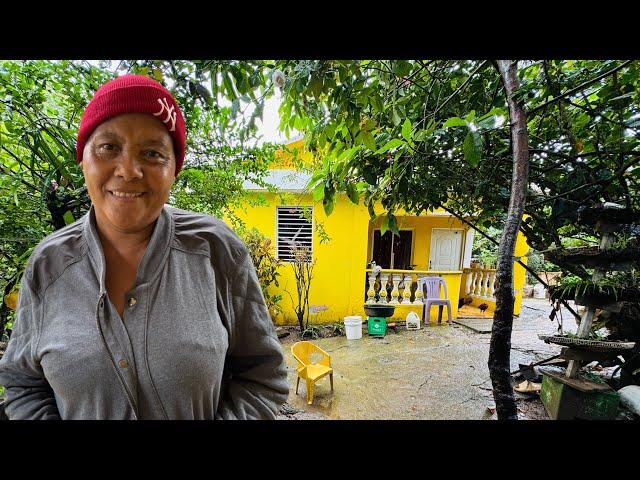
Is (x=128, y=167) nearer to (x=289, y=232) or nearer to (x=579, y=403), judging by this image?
(x=579, y=403)

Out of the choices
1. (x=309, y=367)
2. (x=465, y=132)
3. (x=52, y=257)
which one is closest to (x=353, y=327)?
(x=309, y=367)

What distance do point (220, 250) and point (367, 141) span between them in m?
0.99

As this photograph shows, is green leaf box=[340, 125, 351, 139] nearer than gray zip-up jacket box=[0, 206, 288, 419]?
No

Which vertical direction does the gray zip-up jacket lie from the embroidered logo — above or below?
below

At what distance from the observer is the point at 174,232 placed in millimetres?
875

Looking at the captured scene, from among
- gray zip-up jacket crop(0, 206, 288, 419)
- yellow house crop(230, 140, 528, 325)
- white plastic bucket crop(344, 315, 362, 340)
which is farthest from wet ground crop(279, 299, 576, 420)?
gray zip-up jacket crop(0, 206, 288, 419)

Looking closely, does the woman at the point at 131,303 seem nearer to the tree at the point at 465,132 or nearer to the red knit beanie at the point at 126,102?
the red knit beanie at the point at 126,102

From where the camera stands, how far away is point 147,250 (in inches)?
31.9

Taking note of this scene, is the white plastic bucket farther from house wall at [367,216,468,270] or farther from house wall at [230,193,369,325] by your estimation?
house wall at [367,216,468,270]

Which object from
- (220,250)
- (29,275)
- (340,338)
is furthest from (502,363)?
(340,338)

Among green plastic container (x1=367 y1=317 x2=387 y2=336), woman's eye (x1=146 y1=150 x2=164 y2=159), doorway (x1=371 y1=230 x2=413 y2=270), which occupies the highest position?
woman's eye (x1=146 y1=150 x2=164 y2=159)

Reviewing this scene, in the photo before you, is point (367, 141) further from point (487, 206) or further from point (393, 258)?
point (393, 258)

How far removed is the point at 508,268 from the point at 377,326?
453 cm

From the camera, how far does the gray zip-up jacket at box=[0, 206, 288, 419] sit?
712 millimetres
